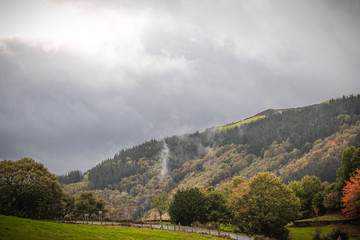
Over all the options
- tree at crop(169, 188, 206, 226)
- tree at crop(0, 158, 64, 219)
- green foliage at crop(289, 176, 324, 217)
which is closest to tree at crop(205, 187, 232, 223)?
tree at crop(169, 188, 206, 226)

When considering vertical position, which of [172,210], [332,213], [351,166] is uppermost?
[351,166]

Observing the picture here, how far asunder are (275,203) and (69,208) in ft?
278

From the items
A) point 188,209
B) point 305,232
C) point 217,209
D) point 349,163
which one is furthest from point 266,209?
point 349,163

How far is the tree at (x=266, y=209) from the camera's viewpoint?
230 feet

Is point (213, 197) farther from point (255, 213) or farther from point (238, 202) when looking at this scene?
point (255, 213)

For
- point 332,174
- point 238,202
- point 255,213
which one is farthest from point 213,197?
point 332,174

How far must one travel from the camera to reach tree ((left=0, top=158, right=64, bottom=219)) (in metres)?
73.6

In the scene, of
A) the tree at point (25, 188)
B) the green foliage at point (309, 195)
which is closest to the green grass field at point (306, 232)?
the green foliage at point (309, 195)

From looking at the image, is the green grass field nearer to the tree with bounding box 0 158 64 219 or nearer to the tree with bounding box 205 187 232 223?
the tree with bounding box 205 187 232 223

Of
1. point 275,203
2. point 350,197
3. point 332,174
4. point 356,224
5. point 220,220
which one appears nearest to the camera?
point 275,203

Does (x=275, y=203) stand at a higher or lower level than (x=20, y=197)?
lower

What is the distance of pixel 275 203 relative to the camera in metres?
70.5

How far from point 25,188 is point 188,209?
5246 centimetres

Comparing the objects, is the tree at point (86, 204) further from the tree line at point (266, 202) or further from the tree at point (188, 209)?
the tree at point (188, 209)
